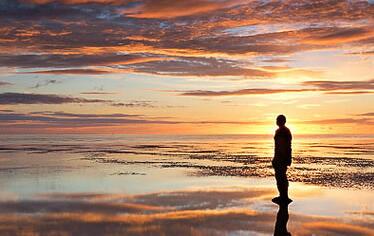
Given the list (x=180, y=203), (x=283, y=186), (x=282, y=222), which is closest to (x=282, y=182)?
(x=283, y=186)

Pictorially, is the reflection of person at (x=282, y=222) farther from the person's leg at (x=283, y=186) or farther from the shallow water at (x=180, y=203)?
the person's leg at (x=283, y=186)

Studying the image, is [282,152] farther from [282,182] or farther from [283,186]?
[283,186]

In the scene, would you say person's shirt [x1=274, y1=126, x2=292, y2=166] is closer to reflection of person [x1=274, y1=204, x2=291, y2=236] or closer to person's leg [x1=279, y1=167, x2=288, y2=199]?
person's leg [x1=279, y1=167, x2=288, y2=199]

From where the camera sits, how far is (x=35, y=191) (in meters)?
16.2

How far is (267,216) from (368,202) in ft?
12.8

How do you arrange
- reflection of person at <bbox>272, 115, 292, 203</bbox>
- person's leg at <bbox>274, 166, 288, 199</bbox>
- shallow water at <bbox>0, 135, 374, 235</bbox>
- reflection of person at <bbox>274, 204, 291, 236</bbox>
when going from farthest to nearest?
reflection of person at <bbox>272, 115, 292, 203</bbox>
person's leg at <bbox>274, 166, 288, 199</bbox>
shallow water at <bbox>0, 135, 374, 235</bbox>
reflection of person at <bbox>274, 204, 291, 236</bbox>

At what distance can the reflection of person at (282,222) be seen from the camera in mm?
9500

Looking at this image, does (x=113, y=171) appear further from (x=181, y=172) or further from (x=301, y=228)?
(x=301, y=228)

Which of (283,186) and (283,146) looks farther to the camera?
(283,146)

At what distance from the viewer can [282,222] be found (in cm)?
1062

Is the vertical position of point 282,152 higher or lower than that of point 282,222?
higher

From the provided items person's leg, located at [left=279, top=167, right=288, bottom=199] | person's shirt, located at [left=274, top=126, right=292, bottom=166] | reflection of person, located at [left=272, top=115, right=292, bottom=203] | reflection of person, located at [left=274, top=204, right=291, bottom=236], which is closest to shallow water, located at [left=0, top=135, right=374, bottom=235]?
reflection of person, located at [left=274, top=204, right=291, bottom=236]

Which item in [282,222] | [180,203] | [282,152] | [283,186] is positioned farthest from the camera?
[282,152]

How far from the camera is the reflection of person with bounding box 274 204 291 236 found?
31.2 ft
